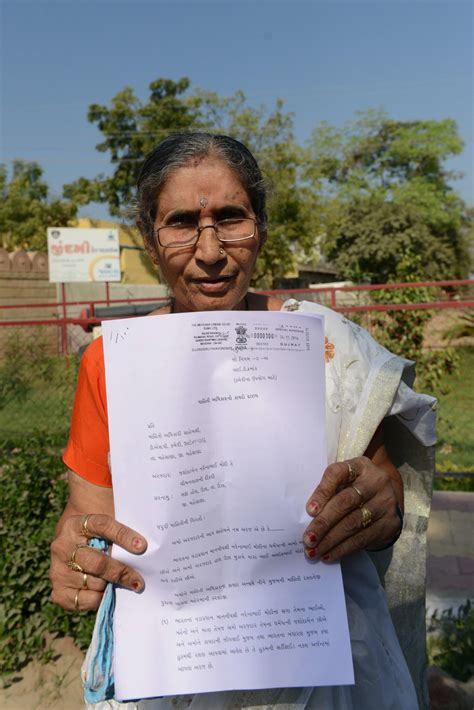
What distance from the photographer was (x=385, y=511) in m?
1.21

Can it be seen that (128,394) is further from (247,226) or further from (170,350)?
(247,226)

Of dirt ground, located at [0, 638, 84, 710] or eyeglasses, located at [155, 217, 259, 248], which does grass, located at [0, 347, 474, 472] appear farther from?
eyeglasses, located at [155, 217, 259, 248]

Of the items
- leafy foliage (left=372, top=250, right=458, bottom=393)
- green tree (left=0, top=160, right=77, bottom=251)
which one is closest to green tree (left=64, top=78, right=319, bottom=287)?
green tree (left=0, top=160, right=77, bottom=251)

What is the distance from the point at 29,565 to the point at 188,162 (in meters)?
2.42

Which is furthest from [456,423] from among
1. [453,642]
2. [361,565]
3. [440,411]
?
[361,565]

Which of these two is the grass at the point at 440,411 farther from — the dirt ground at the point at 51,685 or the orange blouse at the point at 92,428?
the orange blouse at the point at 92,428

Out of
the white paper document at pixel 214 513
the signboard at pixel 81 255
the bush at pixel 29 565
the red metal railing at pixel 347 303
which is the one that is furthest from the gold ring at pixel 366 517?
Result: the signboard at pixel 81 255

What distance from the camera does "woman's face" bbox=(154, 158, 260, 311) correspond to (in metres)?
1.29

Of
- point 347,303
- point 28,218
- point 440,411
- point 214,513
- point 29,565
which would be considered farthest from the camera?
point 28,218

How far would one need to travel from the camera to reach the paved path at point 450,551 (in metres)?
3.31

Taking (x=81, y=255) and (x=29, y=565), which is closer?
(x=29, y=565)

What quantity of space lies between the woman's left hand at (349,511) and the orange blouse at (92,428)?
441 millimetres

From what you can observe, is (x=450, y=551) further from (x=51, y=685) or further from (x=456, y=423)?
(x=51, y=685)

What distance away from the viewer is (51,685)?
2.93 meters
